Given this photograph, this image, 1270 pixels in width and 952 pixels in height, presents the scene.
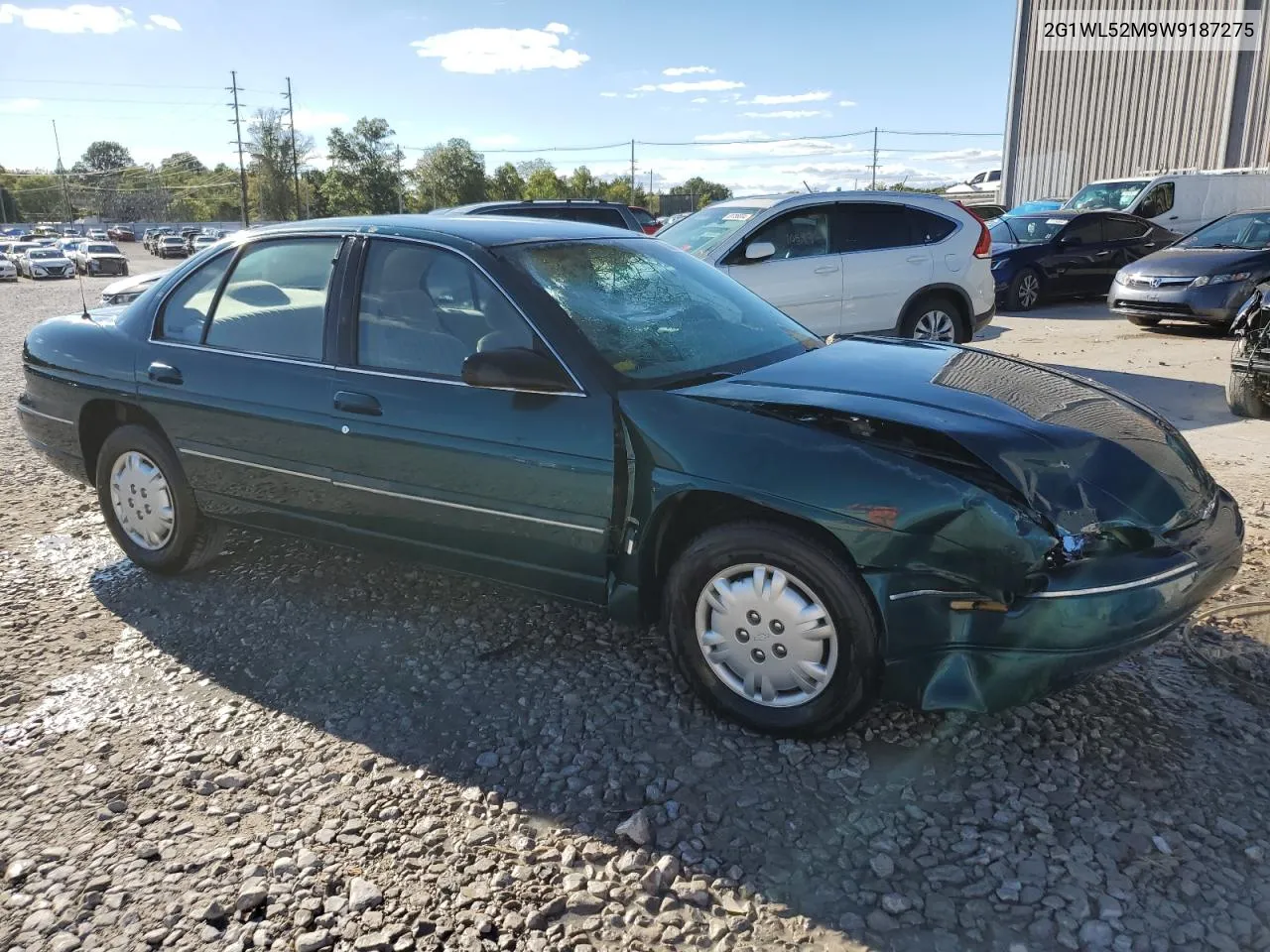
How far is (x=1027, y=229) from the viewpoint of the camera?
1559 centimetres

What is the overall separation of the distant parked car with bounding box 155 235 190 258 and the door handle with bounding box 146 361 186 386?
59987 mm

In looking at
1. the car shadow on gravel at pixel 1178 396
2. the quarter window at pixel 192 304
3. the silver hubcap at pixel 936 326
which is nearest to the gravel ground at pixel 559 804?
the quarter window at pixel 192 304

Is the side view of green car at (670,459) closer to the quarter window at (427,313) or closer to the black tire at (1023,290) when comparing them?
the quarter window at (427,313)

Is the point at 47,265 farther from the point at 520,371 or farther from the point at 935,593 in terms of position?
the point at 935,593

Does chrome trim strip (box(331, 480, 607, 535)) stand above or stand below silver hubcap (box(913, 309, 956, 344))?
below

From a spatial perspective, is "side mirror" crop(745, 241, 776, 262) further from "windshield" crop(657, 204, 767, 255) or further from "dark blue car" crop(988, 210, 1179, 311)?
"dark blue car" crop(988, 210, 1179, 311)

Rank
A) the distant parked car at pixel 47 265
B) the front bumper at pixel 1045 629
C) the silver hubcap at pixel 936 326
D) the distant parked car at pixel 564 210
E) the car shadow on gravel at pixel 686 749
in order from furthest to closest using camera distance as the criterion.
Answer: the distant parked car at pixel 47 265
the distant parked car at pixel 564 210
the silver hubcap at pixel 936 326
the front bumper at pixel 1045 629
the car shadow on gravel at pixel 686 749

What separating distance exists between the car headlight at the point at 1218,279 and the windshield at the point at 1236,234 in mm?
591

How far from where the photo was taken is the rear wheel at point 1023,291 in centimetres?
1484

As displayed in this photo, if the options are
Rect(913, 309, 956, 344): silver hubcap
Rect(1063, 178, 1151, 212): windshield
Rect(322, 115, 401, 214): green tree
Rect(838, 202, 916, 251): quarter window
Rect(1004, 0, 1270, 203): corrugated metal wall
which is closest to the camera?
Rect(838, 202, 916, 251): quarter window

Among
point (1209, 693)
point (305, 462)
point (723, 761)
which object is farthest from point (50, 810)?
point (1209, 693)

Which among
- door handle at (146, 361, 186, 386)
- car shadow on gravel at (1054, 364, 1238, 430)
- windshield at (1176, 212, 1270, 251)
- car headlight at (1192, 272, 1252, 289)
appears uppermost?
windshield at (1176, 212, 1270, 251)

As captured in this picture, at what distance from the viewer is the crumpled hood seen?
2762 millimetres

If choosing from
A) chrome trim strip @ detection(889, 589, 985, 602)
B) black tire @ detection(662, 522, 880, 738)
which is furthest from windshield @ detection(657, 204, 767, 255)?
chrome trim strip @ detection(889, 589, 985, 602)
